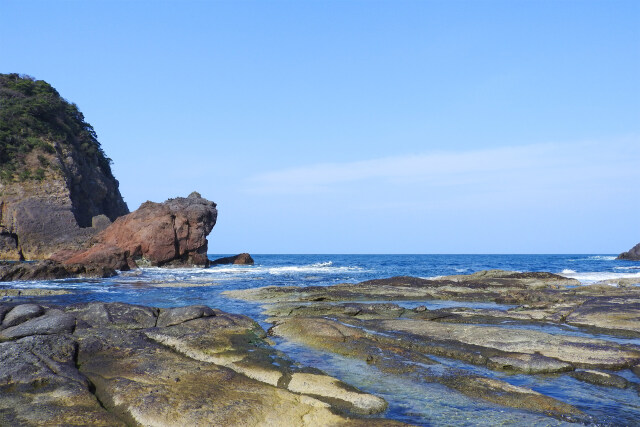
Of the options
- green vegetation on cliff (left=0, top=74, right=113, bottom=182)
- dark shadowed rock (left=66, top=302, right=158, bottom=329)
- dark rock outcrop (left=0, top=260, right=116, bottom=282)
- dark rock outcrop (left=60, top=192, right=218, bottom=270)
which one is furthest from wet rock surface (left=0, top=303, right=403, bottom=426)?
green vegetation on cliff (left=0, top=74, right=113, bottom=182)

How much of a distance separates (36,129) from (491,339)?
2599 inches

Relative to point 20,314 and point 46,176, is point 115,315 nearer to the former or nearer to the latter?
point 20,314

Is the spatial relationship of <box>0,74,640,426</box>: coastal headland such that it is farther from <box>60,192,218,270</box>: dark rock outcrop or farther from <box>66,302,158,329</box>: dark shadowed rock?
<box>60,192,218,270</box>: dark rock outcrop

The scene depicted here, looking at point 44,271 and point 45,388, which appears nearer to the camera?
point 45,388

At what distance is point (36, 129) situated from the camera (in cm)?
5925

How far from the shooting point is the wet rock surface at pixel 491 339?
27.7 feet

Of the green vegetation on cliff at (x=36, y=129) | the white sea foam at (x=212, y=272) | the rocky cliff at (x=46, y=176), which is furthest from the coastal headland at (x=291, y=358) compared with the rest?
the green vegetation on cliff at (x=36, y=129)

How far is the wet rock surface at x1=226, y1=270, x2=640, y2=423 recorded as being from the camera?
8433 millimetres

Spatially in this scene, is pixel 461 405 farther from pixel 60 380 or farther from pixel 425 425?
pixel 60 380

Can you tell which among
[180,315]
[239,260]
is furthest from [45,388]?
[239,260]

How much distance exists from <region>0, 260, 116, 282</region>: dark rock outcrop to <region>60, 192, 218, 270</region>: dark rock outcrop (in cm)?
835

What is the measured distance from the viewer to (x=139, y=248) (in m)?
47.7

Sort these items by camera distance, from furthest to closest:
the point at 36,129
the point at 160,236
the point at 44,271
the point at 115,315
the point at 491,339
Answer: the point at 36,129
the point at 160,236
the point at 44,271
the point at 115,315
the point at 491,339

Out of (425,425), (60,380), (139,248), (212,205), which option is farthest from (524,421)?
(212,205)
